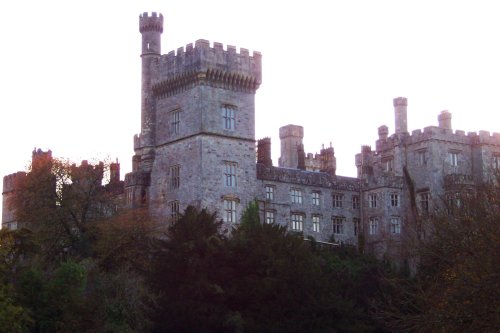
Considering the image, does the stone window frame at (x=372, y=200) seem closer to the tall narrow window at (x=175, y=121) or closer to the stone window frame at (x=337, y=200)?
the stone window frame at (x=337, y=200)

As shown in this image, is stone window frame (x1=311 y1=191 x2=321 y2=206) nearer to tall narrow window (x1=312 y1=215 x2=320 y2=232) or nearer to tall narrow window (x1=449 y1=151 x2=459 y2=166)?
tall narrow window (x1=312 y1=215 x2=320 y2=232)

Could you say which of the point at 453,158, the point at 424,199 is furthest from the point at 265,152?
the point at 453,158

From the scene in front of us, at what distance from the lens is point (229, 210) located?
195ft

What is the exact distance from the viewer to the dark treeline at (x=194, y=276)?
138 ft

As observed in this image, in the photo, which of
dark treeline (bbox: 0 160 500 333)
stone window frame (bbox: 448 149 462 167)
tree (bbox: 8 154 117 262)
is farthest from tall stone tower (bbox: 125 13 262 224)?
stone window frame (bbox: 448 149 462 167)

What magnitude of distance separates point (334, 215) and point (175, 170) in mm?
12819

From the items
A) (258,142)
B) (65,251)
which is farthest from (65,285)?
(258,142)

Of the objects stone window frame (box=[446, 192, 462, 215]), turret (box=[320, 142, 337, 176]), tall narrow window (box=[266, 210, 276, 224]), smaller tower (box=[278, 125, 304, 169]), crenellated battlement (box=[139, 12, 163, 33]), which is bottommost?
stone window frame (box=[446, 192, 462, 215])

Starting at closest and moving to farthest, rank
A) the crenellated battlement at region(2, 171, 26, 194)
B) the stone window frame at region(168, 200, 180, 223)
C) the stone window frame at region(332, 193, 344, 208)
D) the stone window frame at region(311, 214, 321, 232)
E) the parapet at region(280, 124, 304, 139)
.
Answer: the stone window frame at region(168, 200, 180, 223), the stone window frame at region(311, 214, 321, 232), the stone window frame at region(332, 193, 344, 208), the crenellated battlement at region(2, 171, 26, 194), the parapet at region(280, 124, 304, 139)

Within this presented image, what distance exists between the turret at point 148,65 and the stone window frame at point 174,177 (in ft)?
8.89

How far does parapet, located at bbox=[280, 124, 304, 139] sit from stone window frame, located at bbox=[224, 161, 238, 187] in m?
17.4

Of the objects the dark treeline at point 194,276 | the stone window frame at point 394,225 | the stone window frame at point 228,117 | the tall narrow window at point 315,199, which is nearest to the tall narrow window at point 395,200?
the stone window frame at point 394,225

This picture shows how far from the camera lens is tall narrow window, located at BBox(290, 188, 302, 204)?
65750 millimetres

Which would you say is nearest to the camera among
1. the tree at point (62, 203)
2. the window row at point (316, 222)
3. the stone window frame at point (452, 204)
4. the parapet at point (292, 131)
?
the stone window frame at point (452, 204)
